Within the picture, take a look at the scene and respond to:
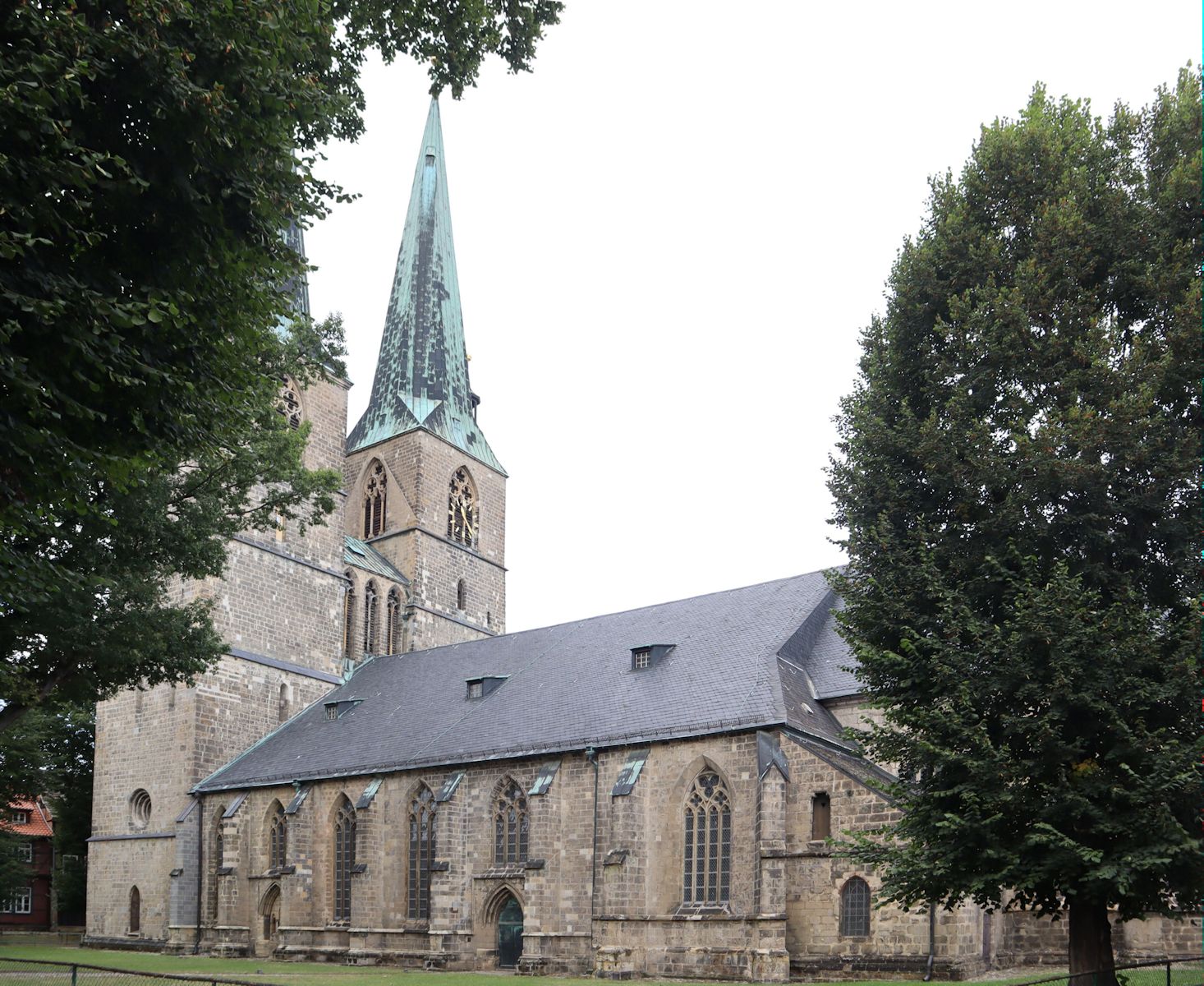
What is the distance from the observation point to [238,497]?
849 inches

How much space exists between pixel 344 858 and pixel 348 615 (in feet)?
38.1

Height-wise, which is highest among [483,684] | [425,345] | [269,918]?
[425,345]

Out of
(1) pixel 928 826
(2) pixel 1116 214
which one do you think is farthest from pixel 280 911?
(2) pixel 1116 214

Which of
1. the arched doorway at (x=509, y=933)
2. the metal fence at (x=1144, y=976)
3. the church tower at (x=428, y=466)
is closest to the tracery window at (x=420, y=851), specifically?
the arched doorway at (x=509, y=933)

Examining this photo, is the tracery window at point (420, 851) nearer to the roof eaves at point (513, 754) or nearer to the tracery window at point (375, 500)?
the roof eaves at point (513, 754)

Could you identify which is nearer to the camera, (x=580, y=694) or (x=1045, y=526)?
(x=1045, y=526)

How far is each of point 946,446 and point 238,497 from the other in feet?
41.0

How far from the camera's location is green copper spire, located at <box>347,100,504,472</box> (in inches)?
1944

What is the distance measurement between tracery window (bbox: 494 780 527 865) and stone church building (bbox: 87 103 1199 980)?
8 cm

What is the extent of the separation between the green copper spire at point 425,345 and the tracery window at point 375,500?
1.19 metres

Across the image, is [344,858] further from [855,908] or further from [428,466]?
[428,466]

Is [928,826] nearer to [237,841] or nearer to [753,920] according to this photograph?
[753,920]

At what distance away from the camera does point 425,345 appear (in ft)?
165

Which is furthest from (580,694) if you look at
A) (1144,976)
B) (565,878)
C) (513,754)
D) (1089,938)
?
(1089,938)
